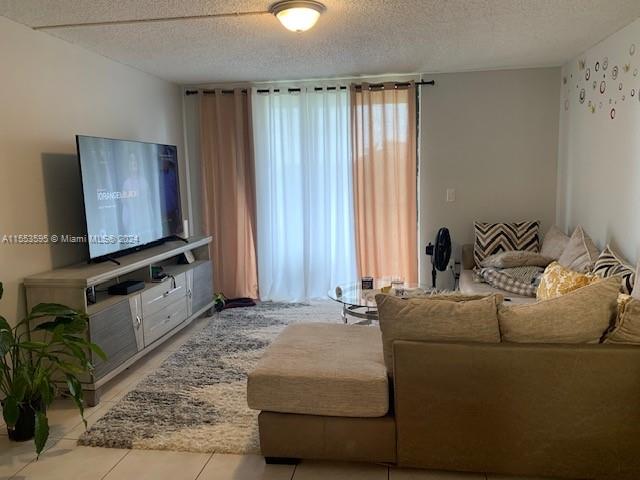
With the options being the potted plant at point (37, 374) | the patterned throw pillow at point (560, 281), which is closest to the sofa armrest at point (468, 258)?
the patterned throw pillow at point (560, 281)

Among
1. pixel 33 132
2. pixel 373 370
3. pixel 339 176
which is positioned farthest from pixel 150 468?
pixel 339 176

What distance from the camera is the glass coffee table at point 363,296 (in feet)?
12.8

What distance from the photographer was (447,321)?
2.30 metres

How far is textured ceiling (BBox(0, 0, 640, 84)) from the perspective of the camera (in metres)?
3.13

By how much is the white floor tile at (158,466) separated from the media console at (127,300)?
0.78m

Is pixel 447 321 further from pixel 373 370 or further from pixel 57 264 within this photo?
pixel 57 264

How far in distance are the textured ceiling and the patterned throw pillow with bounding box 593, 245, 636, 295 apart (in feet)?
5.20

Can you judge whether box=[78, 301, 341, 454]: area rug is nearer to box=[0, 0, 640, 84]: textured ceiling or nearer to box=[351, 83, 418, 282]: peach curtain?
box=[351, 83, 418, 282]: peach curtain

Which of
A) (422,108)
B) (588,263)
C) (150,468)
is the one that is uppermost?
(422,108)

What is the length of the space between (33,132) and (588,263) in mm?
3939

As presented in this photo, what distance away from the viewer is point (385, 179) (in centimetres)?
548

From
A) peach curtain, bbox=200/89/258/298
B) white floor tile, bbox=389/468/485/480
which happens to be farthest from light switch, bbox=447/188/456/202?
white floor tile, bbox=389/468/485/480

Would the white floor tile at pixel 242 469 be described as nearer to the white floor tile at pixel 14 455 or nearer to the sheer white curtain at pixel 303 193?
the white floor tile at pixel 14 455

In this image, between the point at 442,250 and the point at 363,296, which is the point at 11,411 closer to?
the point at 363,296
